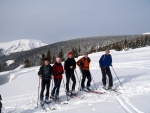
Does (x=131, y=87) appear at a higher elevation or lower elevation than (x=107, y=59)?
lower

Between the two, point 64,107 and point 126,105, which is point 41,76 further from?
→ point 126,105

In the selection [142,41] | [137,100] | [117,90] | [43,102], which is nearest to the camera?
[137,100]

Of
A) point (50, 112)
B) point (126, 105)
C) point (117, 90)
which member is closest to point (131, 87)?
point (117, 90)

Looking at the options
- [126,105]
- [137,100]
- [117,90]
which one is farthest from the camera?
[117,90]

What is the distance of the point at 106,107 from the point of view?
9.66m

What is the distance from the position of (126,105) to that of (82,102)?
215 centimetres

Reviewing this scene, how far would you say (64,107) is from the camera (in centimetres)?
1023

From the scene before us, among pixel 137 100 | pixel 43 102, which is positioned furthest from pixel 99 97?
pixel 43 102

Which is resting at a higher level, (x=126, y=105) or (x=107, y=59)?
(x=107, y=59)

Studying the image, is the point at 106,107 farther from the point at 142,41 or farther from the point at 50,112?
the point at 142,41

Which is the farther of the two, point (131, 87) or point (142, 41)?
point (142, 41)

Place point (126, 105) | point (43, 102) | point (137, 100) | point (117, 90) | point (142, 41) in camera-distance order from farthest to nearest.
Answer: point (142, 41), point (117, 90), point (43, 102), point (137, 100), point (126, 105)

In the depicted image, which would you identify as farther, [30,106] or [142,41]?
[142,41]

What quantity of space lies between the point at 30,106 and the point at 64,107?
76.8 inches
